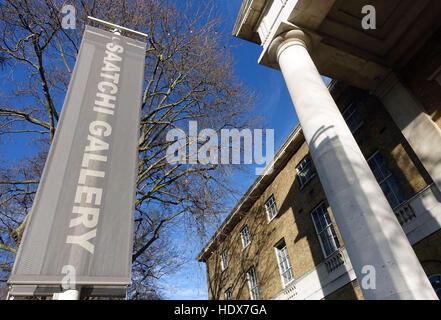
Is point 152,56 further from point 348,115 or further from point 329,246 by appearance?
point 329,246

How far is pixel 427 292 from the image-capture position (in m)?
3.98

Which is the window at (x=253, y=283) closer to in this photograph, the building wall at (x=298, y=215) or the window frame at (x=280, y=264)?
the building wall at (x=298, y=215)

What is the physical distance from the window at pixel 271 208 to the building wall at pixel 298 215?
0.31 meters

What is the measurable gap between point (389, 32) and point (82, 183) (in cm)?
1172

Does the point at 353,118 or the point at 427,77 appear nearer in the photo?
the point at 427,77

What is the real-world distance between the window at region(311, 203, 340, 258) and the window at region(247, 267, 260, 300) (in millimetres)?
7008

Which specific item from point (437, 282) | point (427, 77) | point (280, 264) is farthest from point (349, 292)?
point (427, 77)

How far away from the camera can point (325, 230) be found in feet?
42.2

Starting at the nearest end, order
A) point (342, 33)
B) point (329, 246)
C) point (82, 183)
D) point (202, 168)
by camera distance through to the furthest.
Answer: point (82, 183), point (342, 33), point (202, 168), point (329, 246)

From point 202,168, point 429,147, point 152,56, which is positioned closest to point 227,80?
point 152,56

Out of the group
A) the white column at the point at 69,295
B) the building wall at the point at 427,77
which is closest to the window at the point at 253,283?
the building wall at the point at 427,77

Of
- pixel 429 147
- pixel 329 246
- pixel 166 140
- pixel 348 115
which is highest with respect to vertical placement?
pixel 348 115

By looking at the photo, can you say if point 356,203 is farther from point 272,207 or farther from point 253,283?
point 253,283

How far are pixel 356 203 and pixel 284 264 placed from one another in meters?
12.0
